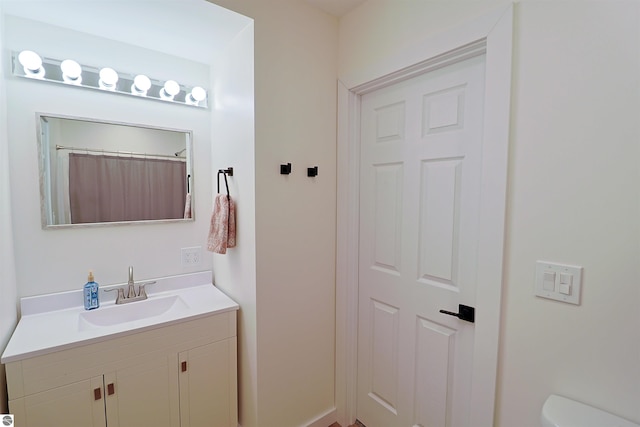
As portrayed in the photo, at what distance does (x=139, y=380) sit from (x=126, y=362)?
0.38ft

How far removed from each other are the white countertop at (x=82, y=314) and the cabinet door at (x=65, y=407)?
7.0 inches

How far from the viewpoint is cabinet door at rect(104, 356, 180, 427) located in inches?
51.1

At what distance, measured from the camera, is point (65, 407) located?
1.20 m

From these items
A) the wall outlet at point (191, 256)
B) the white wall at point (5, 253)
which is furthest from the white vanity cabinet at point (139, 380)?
the wall outlet at point (191, 256)

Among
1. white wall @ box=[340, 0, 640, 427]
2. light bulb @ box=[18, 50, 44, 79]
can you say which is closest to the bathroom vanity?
light bulb @ box=[18, 50, 44, 79]

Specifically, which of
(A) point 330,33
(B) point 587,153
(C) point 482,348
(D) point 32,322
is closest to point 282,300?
(C) point 482,348

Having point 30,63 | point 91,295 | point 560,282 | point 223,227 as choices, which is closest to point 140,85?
point 30,63

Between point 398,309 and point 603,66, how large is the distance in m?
1.26

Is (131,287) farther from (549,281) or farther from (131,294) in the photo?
(549,281)

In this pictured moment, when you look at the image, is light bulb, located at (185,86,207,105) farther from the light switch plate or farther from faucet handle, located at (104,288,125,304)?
the light switch plate

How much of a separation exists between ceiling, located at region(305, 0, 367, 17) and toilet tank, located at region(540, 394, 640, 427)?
6.34ft

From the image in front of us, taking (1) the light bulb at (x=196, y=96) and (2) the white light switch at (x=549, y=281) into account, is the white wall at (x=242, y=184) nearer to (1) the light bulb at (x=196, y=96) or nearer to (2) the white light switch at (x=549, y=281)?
(1) the light bulb at (x=196, y=96)

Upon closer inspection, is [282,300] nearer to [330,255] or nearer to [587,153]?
[330,255]

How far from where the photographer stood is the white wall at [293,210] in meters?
1.49
